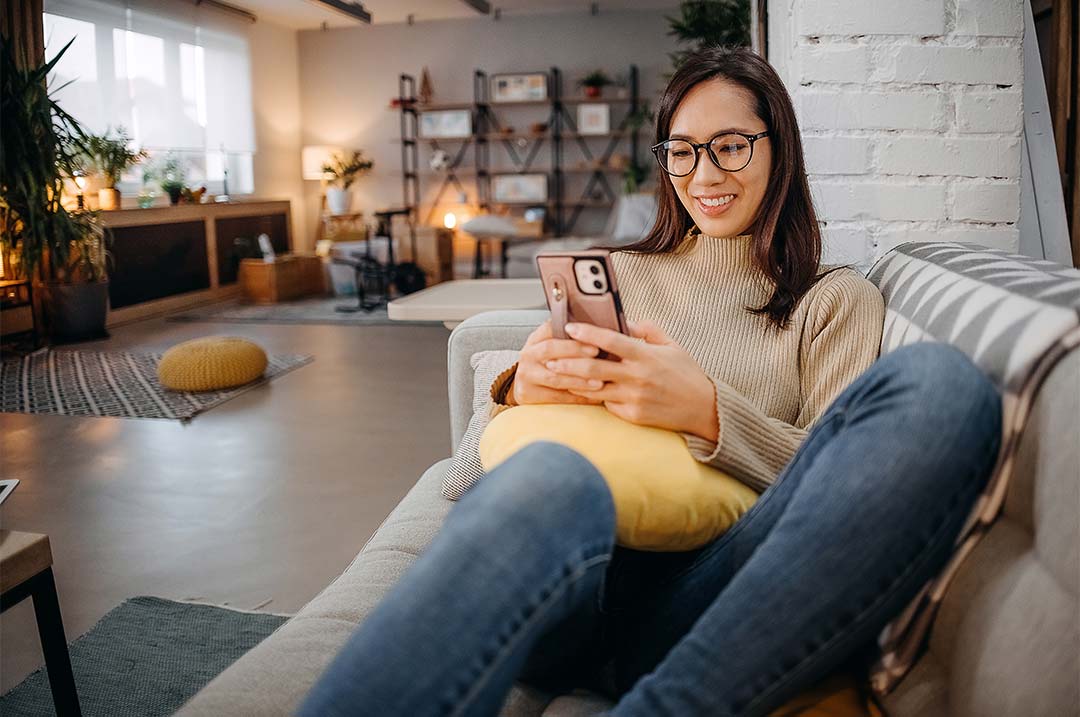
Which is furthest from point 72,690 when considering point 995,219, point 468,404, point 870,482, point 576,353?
point 995,219

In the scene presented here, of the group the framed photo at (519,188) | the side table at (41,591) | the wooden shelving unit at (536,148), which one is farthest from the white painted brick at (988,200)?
the framed photo at (519,188)

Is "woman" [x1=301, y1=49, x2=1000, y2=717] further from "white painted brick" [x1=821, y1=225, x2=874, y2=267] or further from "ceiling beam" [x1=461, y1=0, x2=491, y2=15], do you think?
"ceiling beam" [x1=461, y1=0, x2=491, y2=15]

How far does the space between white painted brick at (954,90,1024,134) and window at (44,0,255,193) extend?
19.4 ft

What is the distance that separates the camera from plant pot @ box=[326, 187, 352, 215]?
9.11 meters

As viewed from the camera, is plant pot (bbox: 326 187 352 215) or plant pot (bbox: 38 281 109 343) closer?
plant pot (bbox: 38 281 109 343)

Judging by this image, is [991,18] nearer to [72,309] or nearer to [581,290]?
[581,290]

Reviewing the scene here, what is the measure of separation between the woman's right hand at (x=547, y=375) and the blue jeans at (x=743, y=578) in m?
0.27

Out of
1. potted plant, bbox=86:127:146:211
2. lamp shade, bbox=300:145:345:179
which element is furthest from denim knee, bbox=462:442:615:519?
lamp shade, bbox=300:145:345:179

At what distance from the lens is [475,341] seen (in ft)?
6.16

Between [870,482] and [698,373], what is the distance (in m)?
0.33

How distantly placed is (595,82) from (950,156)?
7.14m

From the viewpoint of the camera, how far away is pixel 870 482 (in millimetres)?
806

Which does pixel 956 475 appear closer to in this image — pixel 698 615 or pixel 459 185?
pixel 698 615

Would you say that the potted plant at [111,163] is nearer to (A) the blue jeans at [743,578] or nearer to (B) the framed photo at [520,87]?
(B) the framed photo at [520,87]
